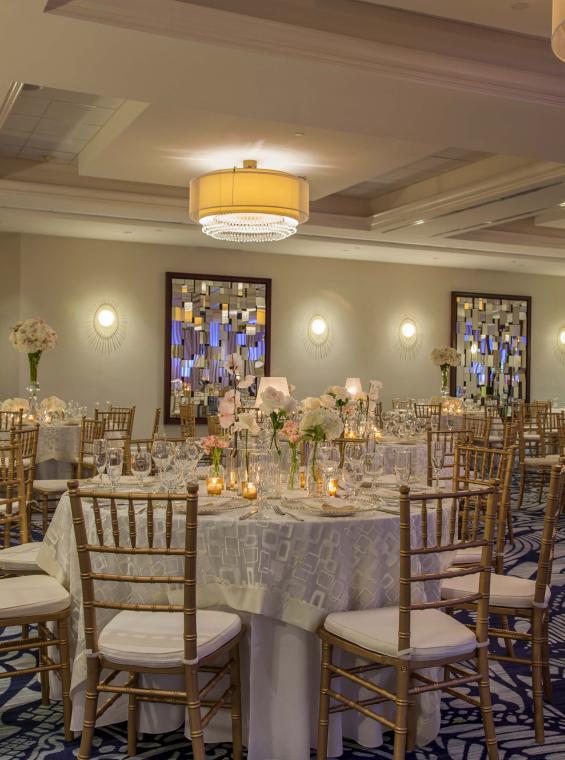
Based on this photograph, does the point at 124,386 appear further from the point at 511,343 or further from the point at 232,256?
the point at 511,343

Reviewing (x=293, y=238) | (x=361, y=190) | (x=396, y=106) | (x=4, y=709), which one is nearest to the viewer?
(x=4, y=709)

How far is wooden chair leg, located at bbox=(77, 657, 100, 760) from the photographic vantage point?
2.76 meters

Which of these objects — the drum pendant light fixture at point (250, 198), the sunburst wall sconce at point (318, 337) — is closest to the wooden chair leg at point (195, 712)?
the drum pendant light fixture at point (250, 198)

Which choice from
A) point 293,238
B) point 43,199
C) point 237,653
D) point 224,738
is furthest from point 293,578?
point 293,238

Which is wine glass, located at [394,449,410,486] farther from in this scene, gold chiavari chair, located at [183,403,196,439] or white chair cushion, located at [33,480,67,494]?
gold chiavari chair, located at [183,403,196,439]

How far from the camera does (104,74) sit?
4.85 m

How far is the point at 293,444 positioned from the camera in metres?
3.96

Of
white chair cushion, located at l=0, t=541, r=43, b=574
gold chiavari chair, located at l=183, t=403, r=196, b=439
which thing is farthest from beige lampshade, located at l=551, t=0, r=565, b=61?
gold chiavari chair, located at l=183, t=403, r=196, b=439

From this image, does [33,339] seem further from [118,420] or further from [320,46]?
[320,46]

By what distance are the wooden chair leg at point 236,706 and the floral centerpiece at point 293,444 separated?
1.10 meters

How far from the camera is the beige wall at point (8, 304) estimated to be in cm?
1103

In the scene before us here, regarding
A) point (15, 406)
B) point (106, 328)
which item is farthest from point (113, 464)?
point (106, 328)

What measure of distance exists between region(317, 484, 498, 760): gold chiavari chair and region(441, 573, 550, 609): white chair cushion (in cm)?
30

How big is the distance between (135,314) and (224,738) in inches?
360
